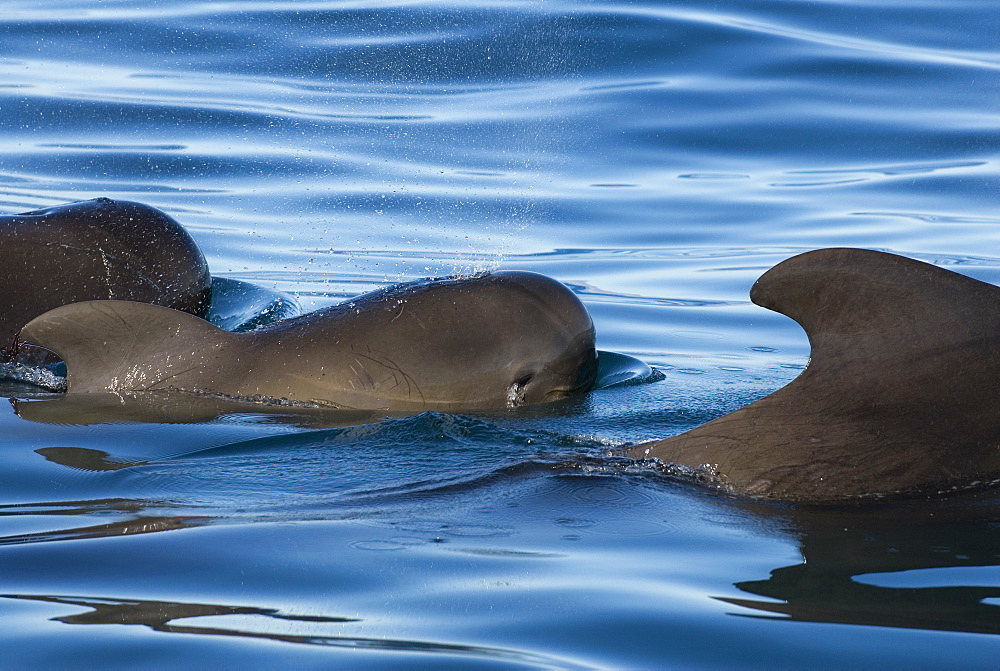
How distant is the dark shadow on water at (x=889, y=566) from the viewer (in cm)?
338

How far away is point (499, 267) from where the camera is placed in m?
9.50

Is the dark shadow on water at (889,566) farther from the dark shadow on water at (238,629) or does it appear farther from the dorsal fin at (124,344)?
the dorsal fin at (124,344)

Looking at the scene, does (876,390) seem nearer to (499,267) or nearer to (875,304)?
(875,304)

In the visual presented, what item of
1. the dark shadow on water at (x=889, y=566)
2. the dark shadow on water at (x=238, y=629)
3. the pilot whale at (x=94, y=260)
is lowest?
the dark shadow on water at (x=238, y=629)

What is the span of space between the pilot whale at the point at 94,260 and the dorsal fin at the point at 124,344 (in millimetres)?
919

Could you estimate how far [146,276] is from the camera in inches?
283

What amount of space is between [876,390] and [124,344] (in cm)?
Answer: 334

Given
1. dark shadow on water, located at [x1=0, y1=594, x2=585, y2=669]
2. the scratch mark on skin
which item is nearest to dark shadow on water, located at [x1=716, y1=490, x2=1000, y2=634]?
dark shadow on water, located at [x1=0, y1=594, x2=585, y2=669]

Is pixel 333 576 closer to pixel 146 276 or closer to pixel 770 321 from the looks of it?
pixel 146 276

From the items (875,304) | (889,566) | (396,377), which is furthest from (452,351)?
(889,566)

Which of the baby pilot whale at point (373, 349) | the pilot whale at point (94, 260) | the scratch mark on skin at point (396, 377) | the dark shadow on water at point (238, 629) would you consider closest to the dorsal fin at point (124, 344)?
the baby pilot whale at point (373, 349)

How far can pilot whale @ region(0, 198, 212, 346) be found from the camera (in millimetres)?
6914

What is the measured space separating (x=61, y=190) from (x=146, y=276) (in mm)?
5784

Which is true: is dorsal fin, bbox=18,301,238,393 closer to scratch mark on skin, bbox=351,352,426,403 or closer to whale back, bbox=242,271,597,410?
whale back, bbox=242,271,597,410
